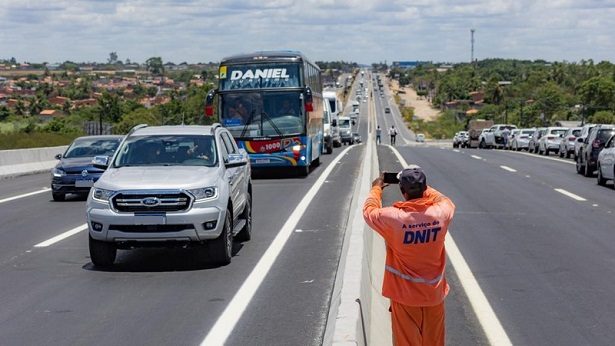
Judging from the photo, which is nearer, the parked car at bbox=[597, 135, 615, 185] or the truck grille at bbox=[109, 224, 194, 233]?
the truck grille at bbox=[109, 224, 194, 233]

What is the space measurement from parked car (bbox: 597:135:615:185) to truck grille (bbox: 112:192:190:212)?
17.2m

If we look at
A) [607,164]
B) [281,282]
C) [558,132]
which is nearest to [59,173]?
[281,282]

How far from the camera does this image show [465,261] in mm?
13062

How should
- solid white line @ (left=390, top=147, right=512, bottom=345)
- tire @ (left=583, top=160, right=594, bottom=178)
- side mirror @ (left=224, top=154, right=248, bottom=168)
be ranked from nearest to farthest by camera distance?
1. solid white line @ (left=390, top=147, right=512, bottom=345)
2. side mirror @ (left=224, top=154, right=248, bottom=168)
3. tire @ (left=583, top=160, right=594, bottom=178)

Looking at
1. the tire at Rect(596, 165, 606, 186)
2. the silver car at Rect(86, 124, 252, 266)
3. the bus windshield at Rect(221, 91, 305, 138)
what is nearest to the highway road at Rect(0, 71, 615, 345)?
the silver car at Rect(86, 124, 252, 266)

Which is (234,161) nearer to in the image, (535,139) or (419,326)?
(419,326)

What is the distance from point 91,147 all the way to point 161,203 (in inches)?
502

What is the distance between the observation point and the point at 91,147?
24234mm

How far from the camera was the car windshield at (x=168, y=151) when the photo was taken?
13.4 metres

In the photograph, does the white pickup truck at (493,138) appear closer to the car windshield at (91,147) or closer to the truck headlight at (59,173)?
the car windshield at (91,147)

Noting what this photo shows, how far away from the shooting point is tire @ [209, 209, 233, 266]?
41.1ft

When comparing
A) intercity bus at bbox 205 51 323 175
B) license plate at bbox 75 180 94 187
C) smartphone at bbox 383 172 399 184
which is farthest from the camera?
intercity bus at bbox 205 51 323 175

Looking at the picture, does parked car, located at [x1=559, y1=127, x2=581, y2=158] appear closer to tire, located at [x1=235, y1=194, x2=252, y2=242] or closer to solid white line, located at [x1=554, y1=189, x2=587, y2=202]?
solid white line, located at [x1=554, y1=189, x2=587, y2=202]

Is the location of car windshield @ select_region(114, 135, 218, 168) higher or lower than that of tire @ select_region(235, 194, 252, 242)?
higher
